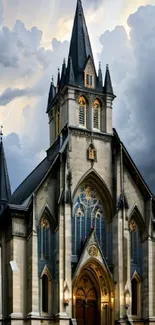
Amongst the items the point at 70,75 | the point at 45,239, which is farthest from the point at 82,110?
the point at 45,239

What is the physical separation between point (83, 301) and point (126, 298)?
3423 millimetres

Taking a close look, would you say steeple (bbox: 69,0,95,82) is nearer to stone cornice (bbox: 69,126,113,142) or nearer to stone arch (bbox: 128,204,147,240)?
stone cornice (bbox: 69,126,113,142)

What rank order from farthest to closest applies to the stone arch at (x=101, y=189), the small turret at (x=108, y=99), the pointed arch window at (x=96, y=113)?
the small turret at (x=108, y=99), the pointed arch window at (x=96, y=113), the stone arch at (x=101, y=189)

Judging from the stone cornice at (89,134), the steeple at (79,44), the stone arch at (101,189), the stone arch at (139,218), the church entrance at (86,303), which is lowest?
the church entrance at (86,303)

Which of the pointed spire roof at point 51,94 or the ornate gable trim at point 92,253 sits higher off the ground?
the pointed spire roof at point 51,94

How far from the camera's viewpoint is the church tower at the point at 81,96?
45.8 m

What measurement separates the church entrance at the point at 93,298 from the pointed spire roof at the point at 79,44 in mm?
16799

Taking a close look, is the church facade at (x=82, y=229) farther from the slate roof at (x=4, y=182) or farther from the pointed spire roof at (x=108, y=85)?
the slate roof at (x=4, y=182)

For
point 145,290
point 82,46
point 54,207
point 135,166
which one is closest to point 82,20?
point 82,46

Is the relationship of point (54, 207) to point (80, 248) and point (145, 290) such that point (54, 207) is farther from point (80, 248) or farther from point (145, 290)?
point (145, 290)

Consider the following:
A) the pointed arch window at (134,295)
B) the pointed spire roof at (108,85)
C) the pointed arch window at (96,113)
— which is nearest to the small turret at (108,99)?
the pointed spire roof at (108,85)

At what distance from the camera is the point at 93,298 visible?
43.8 meters

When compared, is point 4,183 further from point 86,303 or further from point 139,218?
point 86,303

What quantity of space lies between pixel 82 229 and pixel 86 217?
108 centimetres
